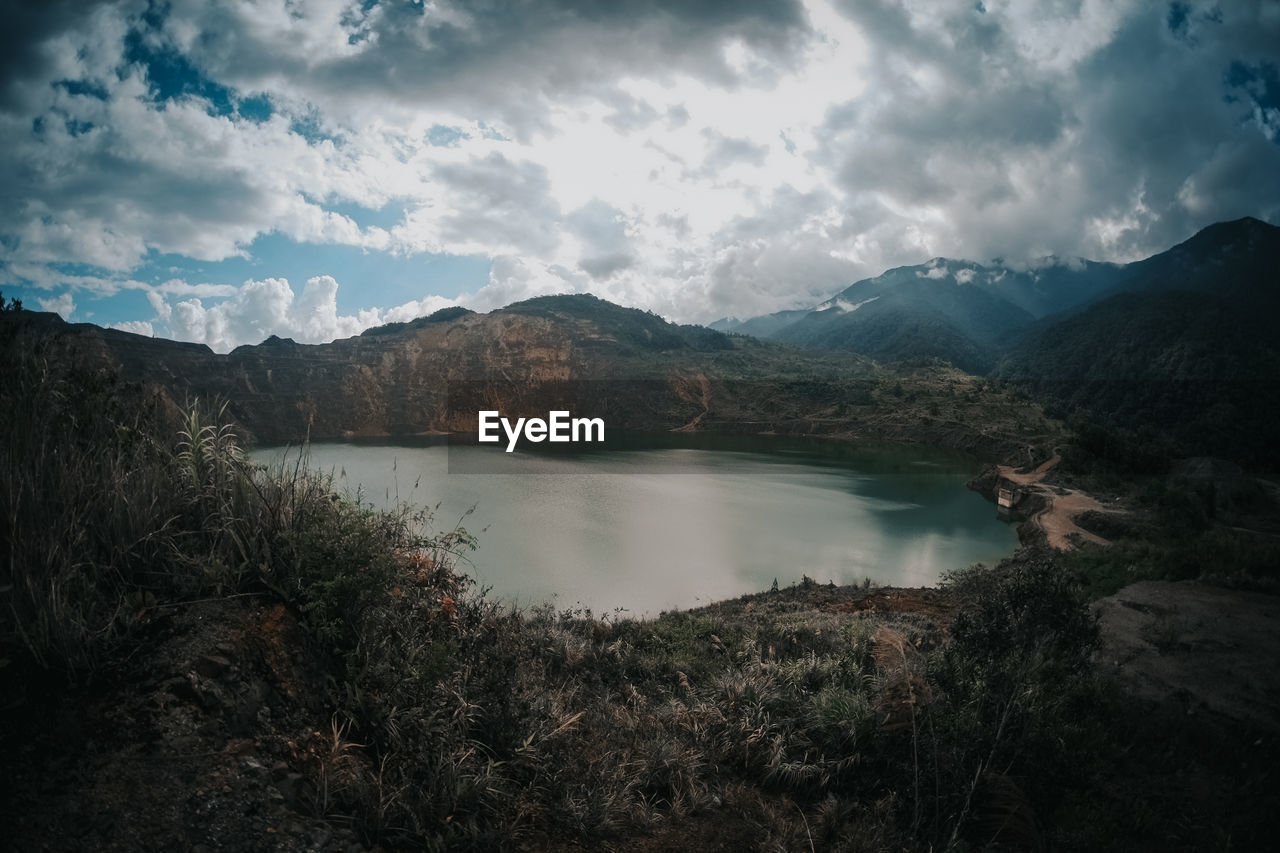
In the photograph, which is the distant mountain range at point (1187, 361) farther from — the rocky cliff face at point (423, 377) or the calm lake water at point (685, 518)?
the rocky cliff face at point (423, 377)

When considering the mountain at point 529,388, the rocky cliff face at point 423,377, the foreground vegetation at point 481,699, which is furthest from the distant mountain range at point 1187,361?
the rocky cliff face at point 423,377

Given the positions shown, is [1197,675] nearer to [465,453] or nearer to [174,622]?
[174,622]

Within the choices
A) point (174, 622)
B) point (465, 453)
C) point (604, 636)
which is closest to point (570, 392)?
point (465, 453)

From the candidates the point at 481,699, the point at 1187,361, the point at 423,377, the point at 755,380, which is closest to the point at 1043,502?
the point at 481,699

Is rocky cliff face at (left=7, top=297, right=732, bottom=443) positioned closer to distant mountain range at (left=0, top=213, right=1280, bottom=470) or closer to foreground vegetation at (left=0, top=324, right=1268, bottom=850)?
distant mountain range at (left=0, top=213, right=1280, bottom=470)

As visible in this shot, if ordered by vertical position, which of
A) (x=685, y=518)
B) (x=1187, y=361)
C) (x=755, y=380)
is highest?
(x=1187, y=361)

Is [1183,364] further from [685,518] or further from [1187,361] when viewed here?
[685,518]
